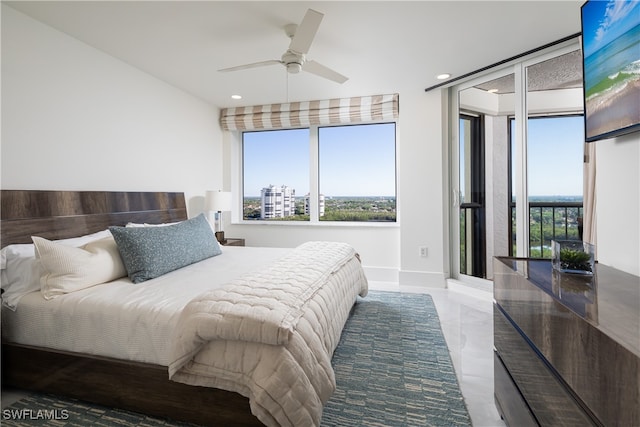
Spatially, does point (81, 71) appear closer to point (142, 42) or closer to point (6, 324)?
point (142, 42)

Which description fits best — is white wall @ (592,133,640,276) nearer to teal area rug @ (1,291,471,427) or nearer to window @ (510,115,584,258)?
teal area rug @ (1,291,471,427)

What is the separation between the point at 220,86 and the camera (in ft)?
12.1

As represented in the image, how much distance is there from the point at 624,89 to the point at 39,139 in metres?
3.42

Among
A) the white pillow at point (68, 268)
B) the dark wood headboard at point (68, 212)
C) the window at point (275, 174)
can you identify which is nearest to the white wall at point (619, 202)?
the white pillow at point (68, 268)

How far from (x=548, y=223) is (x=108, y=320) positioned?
3505 millimetres

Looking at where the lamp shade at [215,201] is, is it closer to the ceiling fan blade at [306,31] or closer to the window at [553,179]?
the ceiling fan blade at [306,31]

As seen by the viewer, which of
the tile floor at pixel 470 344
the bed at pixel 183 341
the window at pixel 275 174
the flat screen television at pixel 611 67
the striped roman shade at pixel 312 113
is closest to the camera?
the flat screen television at pixel 611 67

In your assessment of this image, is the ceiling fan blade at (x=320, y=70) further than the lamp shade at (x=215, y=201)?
No

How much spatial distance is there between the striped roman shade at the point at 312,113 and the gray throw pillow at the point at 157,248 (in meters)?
2.30

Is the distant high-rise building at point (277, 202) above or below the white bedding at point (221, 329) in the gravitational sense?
above

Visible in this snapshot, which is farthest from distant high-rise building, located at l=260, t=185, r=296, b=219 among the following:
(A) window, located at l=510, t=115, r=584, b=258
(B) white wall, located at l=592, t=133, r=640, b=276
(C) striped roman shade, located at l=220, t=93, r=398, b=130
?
(B) white wall, located at l=592, t=133, r=640, b=276

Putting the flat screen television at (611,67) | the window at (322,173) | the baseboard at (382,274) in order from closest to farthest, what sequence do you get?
the flat screen television at (611,67) → the baseboard at (382,274) → the window at (322,173)

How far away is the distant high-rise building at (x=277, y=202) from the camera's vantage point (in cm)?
480

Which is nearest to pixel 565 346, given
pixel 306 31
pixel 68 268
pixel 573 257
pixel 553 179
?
pixel 573 257
